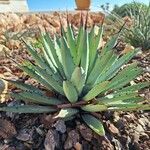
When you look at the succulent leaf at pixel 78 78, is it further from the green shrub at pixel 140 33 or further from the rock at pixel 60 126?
the green shrub at pixel 140 33

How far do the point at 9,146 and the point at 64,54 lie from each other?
0.85 m

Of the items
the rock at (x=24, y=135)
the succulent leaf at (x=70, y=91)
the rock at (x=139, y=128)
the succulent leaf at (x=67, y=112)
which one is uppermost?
the succulent leaf at (x=70, y=91)

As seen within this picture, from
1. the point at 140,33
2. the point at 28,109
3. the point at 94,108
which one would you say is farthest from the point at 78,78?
the point at 140,33

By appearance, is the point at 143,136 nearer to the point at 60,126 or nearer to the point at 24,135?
the point at 60,126

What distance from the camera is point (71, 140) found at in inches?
154

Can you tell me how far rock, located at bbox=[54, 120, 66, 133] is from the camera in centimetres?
398

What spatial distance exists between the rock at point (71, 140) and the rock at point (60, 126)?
0.06 meters

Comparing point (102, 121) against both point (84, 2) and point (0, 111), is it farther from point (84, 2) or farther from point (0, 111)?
point (84, 2)

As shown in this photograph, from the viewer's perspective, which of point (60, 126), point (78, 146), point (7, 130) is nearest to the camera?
point (78, 146)

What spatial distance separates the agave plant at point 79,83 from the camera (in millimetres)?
3924

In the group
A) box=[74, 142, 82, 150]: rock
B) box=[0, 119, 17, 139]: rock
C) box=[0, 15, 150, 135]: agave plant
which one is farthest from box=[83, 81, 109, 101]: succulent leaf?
box=[0, 119, 17, 139]: rock

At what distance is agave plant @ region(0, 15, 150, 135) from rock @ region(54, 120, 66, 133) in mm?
69

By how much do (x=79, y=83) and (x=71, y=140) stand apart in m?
0.45

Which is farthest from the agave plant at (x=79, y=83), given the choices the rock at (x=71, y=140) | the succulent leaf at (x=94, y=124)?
the rock at (x=71, y=140)
